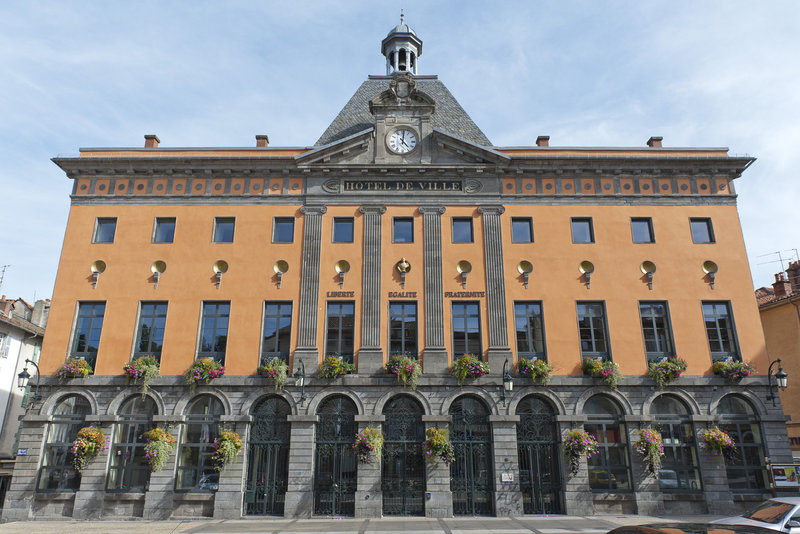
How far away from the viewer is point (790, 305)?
29.2m

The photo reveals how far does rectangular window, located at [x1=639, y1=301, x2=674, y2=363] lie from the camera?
2245 cm

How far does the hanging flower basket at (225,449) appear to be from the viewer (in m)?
20.4

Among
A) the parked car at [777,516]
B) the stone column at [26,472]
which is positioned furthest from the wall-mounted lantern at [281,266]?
the parked car at [777,516]

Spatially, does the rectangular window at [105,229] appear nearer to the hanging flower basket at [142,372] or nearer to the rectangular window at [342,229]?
the hanging flower basket at [142,372]

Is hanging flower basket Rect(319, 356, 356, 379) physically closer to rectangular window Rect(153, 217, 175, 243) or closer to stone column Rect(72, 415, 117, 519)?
stone column Rect(72, 415, 117, 519)

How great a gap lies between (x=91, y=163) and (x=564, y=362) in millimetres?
22451

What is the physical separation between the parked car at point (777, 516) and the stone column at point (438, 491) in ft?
29.7

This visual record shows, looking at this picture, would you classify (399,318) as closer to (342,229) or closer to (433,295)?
(433,295)

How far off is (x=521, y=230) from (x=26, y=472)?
22.1m

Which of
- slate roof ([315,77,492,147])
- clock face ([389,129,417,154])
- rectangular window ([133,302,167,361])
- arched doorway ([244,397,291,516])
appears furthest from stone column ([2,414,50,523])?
clock face ([389,129,417,154])

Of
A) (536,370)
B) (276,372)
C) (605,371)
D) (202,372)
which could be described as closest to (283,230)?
(276,372)

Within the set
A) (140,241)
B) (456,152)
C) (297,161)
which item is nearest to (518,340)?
(456,152)

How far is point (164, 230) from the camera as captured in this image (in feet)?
79.5

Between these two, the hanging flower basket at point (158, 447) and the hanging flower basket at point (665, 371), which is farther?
the hanging flower basket at point (665, 371)
